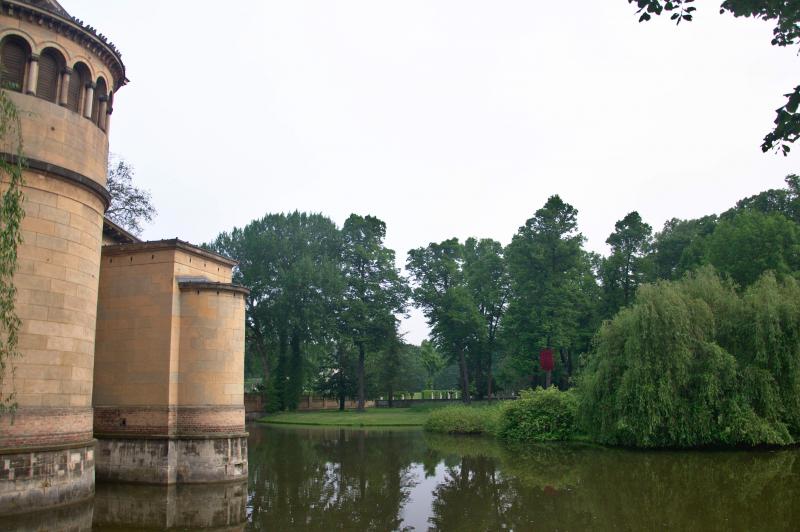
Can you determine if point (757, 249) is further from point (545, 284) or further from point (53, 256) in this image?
point (53, 256)

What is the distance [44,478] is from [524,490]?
1224 cm

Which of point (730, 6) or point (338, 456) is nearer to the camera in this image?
point (730, 6)

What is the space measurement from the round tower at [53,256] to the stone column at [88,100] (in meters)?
0.03

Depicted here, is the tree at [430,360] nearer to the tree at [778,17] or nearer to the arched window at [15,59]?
→ the arched window at [15,59]

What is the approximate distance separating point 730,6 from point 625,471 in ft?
55.5

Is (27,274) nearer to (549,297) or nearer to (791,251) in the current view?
(549,297)

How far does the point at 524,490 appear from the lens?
1769 centimetres

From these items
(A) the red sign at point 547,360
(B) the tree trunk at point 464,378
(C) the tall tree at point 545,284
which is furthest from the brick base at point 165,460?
(B) the tree trunk at point 464,378

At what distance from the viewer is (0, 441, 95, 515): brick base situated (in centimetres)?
1388

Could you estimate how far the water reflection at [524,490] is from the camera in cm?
1361

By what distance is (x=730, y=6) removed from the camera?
7.27 m

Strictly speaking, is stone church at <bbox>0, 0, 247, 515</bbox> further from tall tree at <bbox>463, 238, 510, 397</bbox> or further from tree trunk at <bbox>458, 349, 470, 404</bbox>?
tall tree at <bbox>463, 238, 510, 397</bbox>

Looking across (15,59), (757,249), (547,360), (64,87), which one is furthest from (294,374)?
(15,59)

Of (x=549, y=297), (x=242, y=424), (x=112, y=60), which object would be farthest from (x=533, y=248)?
(x=112, y=60)
